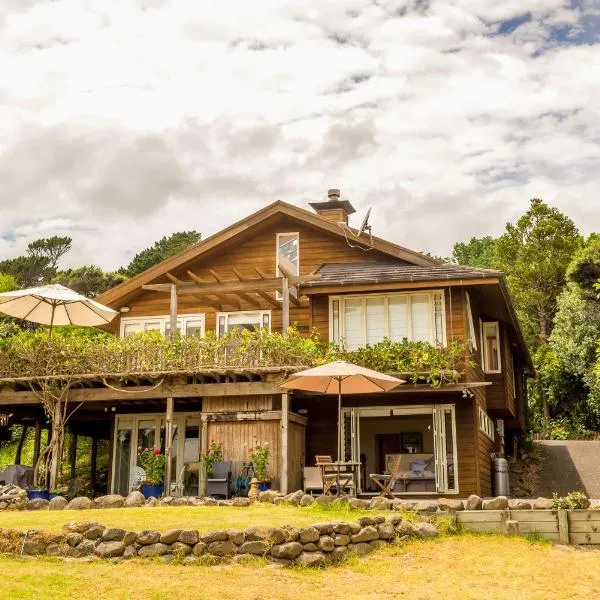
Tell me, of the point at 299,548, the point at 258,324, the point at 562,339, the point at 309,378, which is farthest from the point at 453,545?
the point at 562,339

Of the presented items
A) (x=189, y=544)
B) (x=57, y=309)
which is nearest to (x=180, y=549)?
(x=189, y=544)

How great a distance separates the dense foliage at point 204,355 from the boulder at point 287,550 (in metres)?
7.29

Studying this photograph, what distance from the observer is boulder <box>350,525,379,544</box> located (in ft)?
41.1

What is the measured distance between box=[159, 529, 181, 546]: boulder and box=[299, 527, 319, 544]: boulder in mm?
1723

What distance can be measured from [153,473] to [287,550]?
7.73 metres

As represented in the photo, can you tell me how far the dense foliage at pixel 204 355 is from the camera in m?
19.1

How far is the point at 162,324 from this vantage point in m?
24.2

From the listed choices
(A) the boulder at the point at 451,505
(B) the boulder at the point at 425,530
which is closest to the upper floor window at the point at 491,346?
(A) the boulder at the point at 451,505

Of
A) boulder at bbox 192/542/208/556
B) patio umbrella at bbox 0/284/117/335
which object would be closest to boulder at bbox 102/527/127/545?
boulder at bbox 192/542/208/556

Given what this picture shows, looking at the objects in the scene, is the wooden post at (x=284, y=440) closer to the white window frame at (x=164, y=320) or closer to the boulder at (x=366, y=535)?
the white window frame at (x=164, y=320)

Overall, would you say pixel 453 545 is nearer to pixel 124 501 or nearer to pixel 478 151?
pixel 124 501

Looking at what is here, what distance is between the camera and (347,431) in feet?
68.0

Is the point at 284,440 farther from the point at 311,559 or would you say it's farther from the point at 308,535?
the point at 311,559

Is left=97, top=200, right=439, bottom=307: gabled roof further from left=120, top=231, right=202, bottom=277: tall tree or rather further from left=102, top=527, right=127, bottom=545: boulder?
left=120, top=231, right=202, bottom=277: tall tree
